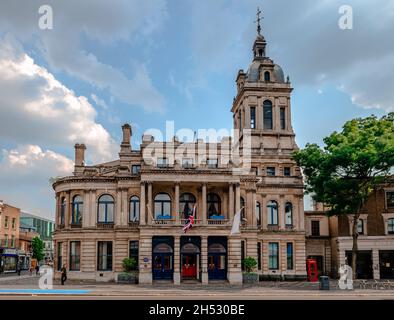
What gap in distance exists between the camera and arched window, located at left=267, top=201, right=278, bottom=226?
180ft

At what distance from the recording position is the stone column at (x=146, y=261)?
46.2 meters

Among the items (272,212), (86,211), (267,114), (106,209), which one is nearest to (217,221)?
(272,212)

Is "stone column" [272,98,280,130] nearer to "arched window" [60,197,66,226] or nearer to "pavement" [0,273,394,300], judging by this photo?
"pavement" [0,273,394,300]

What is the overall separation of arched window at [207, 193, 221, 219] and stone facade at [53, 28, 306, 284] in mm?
106

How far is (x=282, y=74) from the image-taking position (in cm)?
6359

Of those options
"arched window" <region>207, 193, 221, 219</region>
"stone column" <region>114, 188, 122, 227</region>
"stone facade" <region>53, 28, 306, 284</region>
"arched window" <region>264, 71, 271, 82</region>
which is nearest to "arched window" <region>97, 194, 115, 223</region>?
"stone facade" <region>53, 28, 306, 284</region>

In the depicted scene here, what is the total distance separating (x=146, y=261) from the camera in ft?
153

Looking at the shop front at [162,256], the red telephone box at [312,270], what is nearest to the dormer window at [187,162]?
the shop front at [162,256]

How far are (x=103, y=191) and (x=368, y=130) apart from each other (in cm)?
2727

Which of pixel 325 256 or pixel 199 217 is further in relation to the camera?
pixel 325 256

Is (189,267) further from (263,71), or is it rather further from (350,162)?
(263,71)

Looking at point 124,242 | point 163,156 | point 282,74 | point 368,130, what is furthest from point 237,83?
point 124,242

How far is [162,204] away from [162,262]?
618 centimetres
